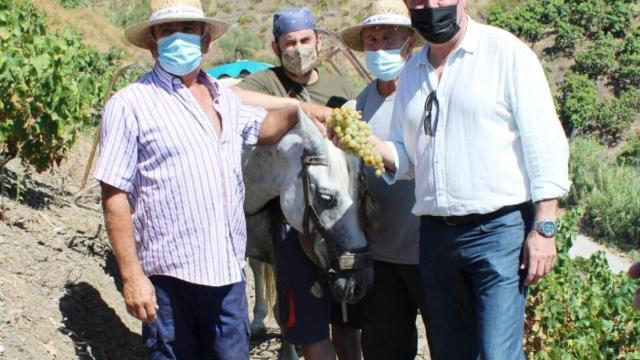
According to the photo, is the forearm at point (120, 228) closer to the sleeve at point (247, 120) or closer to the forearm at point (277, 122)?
the sleeve at point (247, 120)

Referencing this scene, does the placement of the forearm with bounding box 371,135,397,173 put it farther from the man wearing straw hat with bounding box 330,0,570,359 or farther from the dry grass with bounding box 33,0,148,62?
the dry grass with bounding box 33,0,148,62

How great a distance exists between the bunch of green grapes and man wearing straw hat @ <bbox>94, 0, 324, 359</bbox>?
1.42ft

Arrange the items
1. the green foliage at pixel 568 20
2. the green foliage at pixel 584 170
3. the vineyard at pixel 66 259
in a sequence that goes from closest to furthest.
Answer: the vineyard at pixel 66 259 < the green foliage at pixel 584 170 < the green foliage at pixel 568 20

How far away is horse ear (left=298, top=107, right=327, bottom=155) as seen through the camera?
394 centimetres

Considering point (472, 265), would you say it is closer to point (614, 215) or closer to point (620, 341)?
point (620, 341)

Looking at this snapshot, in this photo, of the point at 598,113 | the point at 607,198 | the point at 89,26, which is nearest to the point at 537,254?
the point at 607,198

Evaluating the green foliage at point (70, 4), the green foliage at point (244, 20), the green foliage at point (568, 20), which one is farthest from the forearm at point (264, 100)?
the green foliage at point (244, 20)

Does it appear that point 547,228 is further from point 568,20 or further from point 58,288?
point 568,20

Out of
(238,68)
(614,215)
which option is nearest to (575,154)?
(614,215)

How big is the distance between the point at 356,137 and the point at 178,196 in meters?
0.72

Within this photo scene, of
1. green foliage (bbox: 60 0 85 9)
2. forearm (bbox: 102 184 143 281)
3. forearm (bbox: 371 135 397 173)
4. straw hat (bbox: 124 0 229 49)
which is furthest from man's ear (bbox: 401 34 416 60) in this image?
green foliage (bbox: 60 0 85 9)

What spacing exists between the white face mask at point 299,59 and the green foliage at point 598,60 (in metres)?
19.5

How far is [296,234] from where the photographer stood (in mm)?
4230

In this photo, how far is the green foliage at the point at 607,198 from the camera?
1148cm
